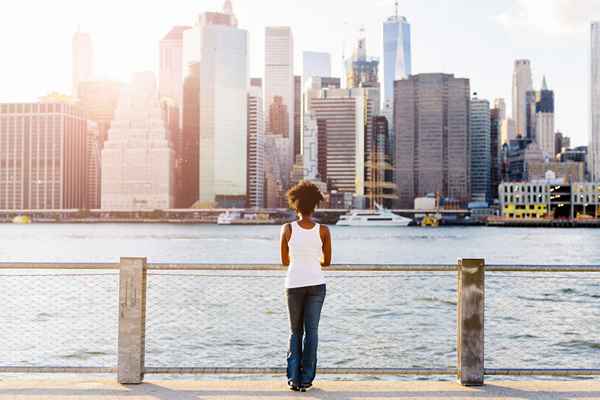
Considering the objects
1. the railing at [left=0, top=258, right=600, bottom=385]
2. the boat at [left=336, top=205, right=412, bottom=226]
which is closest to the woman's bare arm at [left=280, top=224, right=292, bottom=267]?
the railing at [left=0, top=258, right=600, bottom=385]

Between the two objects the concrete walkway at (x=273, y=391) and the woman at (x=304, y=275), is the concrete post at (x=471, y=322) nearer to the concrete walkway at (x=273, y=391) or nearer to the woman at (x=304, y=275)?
the concrete walkway at (x=273, y=391)

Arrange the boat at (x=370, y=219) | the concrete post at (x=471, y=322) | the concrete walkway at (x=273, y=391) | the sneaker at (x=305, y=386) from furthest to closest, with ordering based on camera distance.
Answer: the boat at (x=370, y=219), the concrete post at (x=471, y=322), the sneaker at (x=305, y=386), the concrete walkway at (x=273, y=391)

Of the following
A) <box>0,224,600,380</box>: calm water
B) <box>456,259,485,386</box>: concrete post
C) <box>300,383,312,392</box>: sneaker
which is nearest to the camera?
<box>300,383,312,392</box>: sneaker

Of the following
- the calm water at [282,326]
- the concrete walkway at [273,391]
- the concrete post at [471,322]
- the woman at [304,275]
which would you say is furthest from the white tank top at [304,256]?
the calm water at [282,326]

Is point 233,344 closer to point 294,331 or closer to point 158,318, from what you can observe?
point 158,318

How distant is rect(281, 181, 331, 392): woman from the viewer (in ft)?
24.6

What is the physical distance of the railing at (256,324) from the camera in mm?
7977

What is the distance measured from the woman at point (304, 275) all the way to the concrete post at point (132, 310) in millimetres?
1544

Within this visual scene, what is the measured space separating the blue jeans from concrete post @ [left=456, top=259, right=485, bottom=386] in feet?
4.93

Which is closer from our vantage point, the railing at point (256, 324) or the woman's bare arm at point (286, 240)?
the woman's bare arm at point (286, 240)

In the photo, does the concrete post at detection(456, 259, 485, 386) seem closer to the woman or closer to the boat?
the woman

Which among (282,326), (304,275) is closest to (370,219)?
(282,326)

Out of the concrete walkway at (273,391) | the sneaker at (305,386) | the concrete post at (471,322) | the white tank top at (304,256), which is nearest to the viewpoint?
the concrete walkway at (273,391)

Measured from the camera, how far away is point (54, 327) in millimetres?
21875
